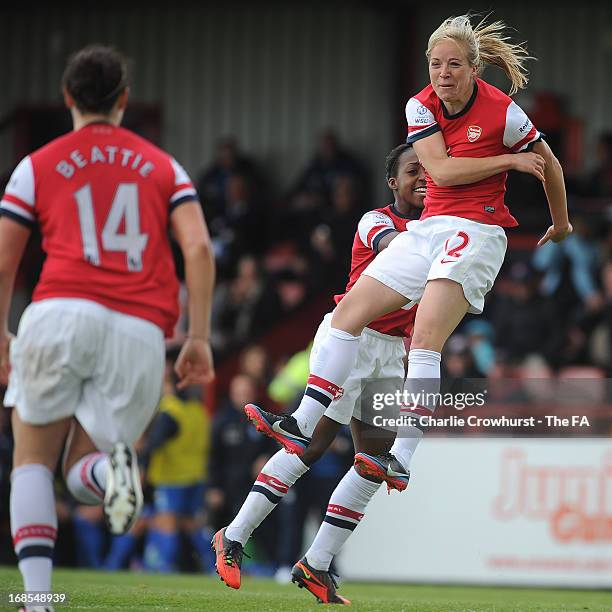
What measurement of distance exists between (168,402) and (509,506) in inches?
145

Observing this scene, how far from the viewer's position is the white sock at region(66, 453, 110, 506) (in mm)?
5664

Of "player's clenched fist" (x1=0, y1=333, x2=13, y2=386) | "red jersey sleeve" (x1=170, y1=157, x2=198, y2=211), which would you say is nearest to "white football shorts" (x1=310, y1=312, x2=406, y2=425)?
"red jersey sleeve" (x1=170, y1=157, x2=198, y2=211)

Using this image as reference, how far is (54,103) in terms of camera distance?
20750mm

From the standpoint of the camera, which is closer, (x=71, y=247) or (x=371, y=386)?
(x=71, y=247)

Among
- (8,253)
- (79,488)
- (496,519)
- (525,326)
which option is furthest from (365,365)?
(525,326)

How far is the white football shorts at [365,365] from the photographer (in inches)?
300

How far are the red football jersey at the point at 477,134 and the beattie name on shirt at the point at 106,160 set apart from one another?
1945 millimetres

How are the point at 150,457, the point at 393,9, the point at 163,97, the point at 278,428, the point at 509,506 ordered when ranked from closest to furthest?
the point at 278,428
the point at 509,506
the point at 150,457
the point at 393,9
the point at 163,97

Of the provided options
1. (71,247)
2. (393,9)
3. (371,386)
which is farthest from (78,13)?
(71,247)

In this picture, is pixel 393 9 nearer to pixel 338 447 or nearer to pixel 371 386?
pixel 338 447

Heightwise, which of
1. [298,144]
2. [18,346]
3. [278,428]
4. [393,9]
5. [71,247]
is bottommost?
[278,428]

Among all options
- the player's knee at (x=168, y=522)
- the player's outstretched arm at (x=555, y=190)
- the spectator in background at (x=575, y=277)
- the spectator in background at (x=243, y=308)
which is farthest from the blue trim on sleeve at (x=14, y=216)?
the spectator in background at (x=243, y=308)

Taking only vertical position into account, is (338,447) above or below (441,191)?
below

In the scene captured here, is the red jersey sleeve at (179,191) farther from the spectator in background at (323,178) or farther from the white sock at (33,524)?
the spectator in background at (323,178)
